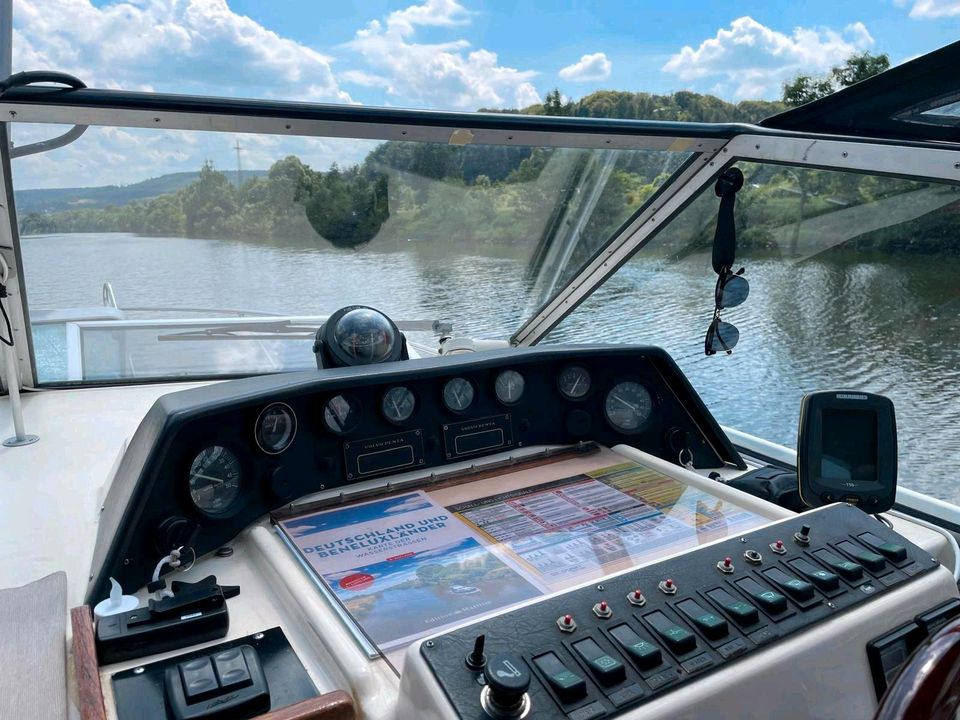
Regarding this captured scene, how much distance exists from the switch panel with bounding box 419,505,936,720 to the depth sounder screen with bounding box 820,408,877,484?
0.26m

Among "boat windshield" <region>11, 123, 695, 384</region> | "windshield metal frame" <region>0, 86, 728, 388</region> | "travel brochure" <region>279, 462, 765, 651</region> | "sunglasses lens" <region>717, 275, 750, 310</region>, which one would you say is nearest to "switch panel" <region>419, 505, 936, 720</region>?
"travel brochure" <region>279, 462, 765, 651</region>

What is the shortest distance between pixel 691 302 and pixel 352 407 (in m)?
1.60

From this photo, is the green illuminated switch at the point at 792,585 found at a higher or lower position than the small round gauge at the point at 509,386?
lower

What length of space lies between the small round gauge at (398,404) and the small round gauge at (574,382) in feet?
1.62

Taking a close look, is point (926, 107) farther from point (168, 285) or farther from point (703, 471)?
point (168, 285)

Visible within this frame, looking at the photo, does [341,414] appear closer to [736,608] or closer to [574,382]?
[574,382]

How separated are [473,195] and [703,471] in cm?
127

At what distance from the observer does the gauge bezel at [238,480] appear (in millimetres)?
1615

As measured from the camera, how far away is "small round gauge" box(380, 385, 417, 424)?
1950 mm

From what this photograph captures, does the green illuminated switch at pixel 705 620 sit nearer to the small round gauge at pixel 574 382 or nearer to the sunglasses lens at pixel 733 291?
the small round gauge at pixel 574 382

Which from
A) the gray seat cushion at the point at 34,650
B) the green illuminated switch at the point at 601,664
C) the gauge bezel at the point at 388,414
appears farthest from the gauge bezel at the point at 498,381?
the gray seat cushion at the point at 34,650

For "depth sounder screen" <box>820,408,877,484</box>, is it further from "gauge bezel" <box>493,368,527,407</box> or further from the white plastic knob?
the white plastic knob

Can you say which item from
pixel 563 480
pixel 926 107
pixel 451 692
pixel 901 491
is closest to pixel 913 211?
pixel 926 107

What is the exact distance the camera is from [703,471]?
232 centimetres
